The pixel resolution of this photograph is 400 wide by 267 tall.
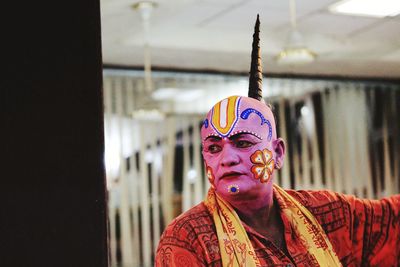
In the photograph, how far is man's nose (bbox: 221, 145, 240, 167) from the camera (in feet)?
5.68

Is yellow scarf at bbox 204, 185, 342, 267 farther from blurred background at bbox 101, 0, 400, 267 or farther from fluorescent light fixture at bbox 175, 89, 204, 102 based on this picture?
fluorescent light fixture at bbox 175, 89, 204, 102

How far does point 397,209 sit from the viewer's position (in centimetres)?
199

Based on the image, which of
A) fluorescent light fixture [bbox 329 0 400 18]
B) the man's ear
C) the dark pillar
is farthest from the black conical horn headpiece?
fluorescent light fixture [bbox 329 0 400 18]

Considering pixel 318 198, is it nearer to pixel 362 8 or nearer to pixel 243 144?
pixel 243 144

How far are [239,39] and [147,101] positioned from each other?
109 centimetres

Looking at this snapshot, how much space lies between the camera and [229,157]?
5.70 feet

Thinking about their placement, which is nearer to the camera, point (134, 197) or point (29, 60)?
point (29, 60)

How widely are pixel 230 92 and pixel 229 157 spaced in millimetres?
5933

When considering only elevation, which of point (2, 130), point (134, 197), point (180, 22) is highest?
point (180, 22)

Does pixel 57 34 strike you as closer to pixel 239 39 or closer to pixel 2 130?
pixel 2 130

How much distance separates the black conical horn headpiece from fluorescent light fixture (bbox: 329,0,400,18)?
3.42 meters

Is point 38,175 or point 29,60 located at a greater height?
point 29,60

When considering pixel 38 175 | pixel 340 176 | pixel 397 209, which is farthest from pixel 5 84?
pixel 340 176

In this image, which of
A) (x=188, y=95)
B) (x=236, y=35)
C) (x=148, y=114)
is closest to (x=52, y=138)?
(x=148, y=114)
